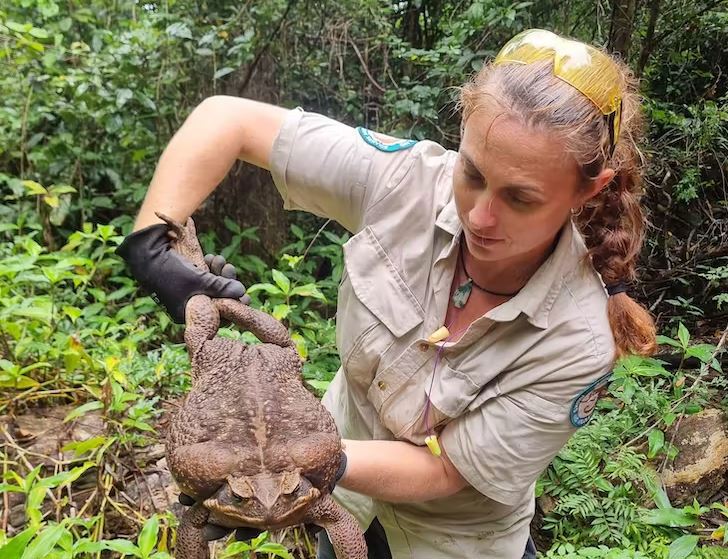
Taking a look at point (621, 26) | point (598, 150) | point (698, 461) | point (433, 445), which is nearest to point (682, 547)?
point (698, 461)

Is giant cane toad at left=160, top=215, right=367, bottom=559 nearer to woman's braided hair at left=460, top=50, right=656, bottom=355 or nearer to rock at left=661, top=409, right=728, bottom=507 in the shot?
woman's braided hair at left=460, top=50, right=656, bottom=355

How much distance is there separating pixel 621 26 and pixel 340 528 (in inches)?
184

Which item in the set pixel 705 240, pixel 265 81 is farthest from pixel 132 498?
pixel 705 240

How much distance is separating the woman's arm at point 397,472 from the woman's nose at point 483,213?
0.81 m

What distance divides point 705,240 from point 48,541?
5197 millimetres

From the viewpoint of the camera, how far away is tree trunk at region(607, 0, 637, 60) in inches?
189

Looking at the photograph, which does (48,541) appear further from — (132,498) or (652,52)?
(652,52)

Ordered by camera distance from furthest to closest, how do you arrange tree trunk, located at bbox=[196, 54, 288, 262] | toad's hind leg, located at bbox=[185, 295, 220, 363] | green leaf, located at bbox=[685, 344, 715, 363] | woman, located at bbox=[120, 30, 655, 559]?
tree trunk, located at bbox=[196, 54, 288, 262] < green leaf, located at bbox=[685, 344, 715, 363] < woman, located at bbox=[120, 30, 655, 559] < toad's hind leg, located at bbox=[185, 295, 220, 363]

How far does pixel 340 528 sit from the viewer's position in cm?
169

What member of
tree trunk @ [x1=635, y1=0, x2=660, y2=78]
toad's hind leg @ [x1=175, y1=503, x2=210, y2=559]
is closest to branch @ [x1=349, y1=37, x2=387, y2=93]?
tree trunk @ [x1=635, y1=0, x2=660, y2=78]

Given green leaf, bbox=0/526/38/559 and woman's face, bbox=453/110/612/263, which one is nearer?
green leaf, bbox=0/526/38/559

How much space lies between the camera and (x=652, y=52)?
527 centimetres

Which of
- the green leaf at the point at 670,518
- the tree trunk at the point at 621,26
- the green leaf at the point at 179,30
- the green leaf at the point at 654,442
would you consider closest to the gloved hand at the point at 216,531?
the green leaf at the point at 670,518

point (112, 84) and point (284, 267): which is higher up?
point (112, 84)
